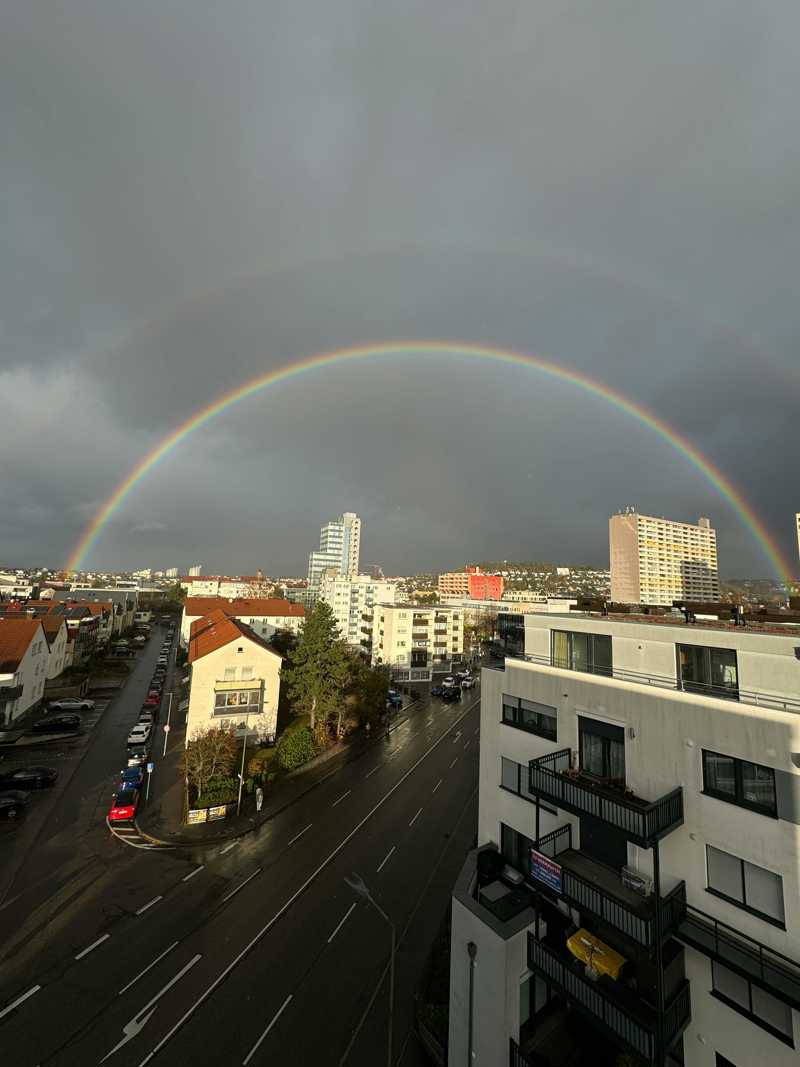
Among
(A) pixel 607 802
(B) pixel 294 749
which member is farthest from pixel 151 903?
(A) pixel 607 802

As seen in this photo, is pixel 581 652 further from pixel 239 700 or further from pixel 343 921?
pixel 239 700

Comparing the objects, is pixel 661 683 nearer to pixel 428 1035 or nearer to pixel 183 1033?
pixel 428 1035

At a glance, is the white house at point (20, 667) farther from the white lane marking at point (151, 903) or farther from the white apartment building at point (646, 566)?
the white apartment building at point (646, 566)

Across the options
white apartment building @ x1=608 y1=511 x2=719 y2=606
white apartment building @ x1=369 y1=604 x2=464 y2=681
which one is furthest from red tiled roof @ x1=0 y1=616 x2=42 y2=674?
white apartment building @ x1=608 y1=511 x2=719 y2=606

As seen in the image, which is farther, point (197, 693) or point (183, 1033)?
point (197, 693)

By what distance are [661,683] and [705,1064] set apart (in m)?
8.54

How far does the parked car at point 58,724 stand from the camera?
134 feet

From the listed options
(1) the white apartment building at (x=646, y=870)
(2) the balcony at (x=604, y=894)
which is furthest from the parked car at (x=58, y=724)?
(2) the balcony at (x=604, y=894)

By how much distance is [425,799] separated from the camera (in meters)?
30.8

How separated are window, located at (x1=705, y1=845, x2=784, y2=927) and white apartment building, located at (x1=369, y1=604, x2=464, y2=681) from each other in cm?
6306

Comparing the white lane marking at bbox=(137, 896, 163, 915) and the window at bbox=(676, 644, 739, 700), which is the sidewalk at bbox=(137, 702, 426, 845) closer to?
the white lane marking at bbox=(137, 896, 163, 915)

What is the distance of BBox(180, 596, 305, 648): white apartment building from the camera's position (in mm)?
75500

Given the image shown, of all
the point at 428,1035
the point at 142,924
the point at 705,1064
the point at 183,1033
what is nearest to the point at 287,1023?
the point at 183,1033

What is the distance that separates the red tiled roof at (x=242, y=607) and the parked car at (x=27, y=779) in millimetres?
42467
